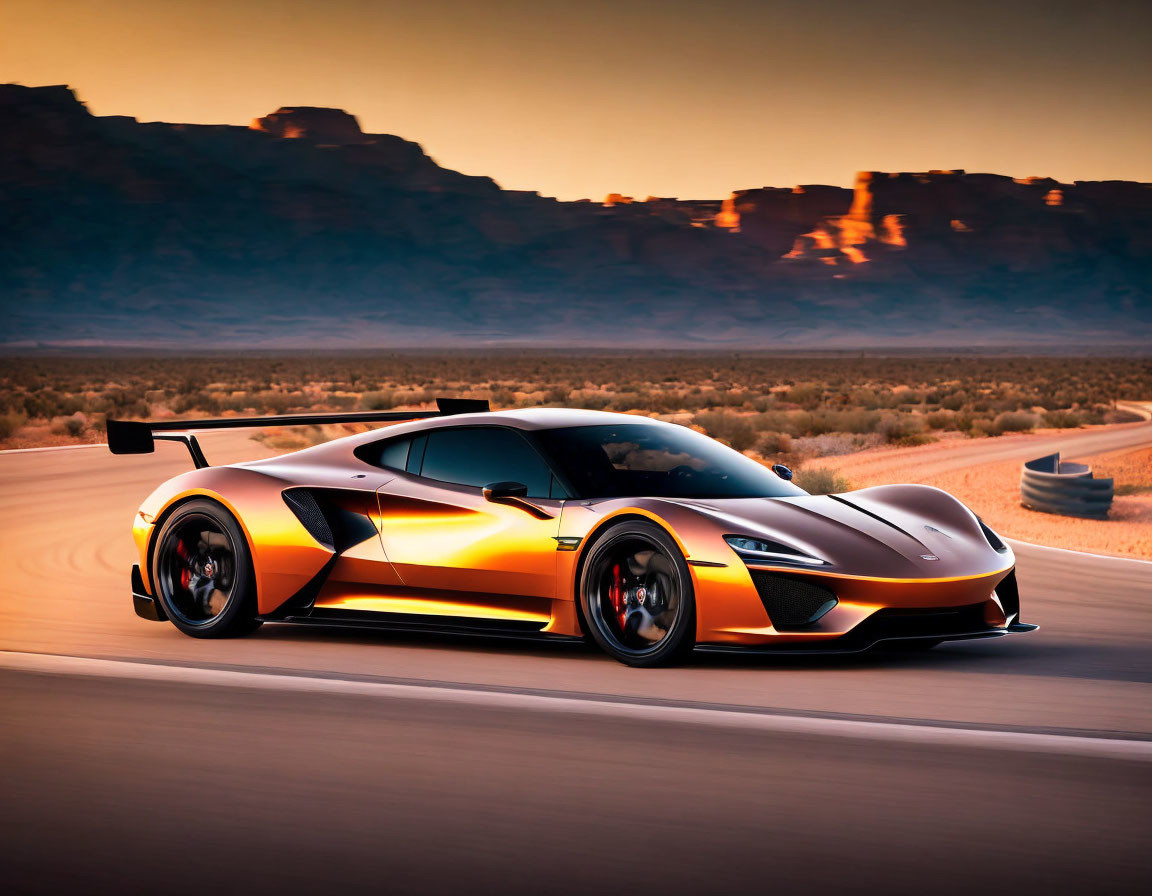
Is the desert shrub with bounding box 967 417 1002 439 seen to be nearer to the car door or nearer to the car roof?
the car roof

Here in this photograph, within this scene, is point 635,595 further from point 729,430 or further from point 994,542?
point 729,430

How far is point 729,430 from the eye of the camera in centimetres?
3741

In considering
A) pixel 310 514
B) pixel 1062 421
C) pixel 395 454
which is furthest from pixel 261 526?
pixel 1062 421


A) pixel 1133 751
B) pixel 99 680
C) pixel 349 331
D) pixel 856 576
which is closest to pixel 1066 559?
pixel 856 576

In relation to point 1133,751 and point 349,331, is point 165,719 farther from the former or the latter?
point 349,331

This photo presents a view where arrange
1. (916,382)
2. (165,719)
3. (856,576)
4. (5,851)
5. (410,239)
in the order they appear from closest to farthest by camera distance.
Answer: (5,851) → (165,719) → (856,576) → (916,382) → (410,239)

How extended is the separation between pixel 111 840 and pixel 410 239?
6708 inches

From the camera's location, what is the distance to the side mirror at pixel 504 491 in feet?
27.2

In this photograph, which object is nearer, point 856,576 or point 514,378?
point 856,576

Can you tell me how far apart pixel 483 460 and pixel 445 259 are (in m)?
164

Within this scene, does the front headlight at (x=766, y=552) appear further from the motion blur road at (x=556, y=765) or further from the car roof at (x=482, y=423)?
the car roof at (x=482, y=423)

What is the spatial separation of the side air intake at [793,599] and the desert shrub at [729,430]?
26.0 metres

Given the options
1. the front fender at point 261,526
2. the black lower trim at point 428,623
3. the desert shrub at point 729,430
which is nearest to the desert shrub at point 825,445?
the desert shrub at point 729,430

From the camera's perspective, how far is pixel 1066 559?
13672 millimetres
